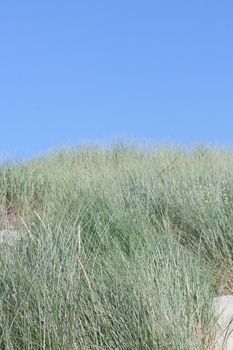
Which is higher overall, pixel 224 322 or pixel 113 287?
pixel 113 287

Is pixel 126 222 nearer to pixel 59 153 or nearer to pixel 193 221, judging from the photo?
pixel 193 221

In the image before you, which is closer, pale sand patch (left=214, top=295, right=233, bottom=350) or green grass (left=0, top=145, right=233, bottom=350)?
green grass (left=0, top=145, right=233, bottom=350)

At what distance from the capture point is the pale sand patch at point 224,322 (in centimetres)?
305

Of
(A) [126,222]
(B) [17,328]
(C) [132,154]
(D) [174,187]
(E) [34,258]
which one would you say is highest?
(C) [132,154]

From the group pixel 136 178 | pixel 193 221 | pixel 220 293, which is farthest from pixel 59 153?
pixel 220 293

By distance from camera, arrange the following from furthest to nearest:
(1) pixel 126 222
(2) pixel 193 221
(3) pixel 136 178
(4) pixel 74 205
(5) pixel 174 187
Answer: (3) pixel 136 178 < (5) pixel 174 187 < (4) pixel 74 205 < (2) pixel 193 221 < (1) pixel 126 222

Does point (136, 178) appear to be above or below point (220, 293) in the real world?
above

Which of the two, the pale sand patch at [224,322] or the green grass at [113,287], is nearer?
the green grass at [113,287]

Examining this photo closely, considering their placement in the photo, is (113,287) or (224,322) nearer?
(113,287)

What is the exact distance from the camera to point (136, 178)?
688 cm

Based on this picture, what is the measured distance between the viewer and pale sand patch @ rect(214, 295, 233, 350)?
10.0ft

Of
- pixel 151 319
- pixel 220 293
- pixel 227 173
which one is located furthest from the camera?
pixel 227 173

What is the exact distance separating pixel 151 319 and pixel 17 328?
0.57 meters

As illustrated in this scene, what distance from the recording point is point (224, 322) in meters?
3.30
